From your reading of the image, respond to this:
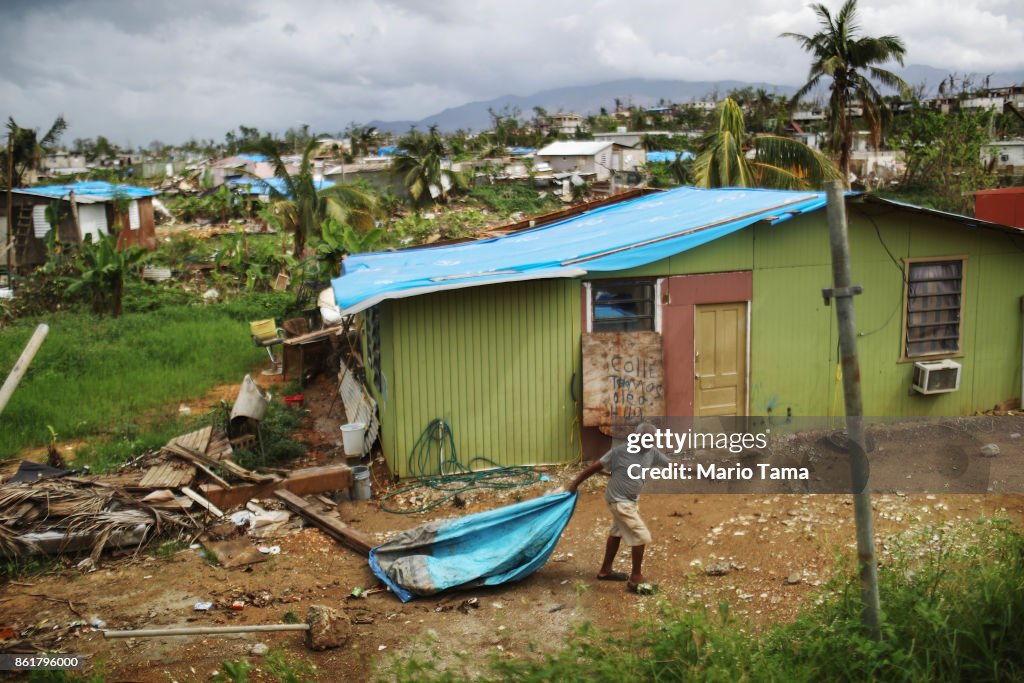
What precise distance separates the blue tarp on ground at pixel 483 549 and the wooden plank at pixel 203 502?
2.44 metres

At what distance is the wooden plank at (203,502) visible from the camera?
28.0 ft

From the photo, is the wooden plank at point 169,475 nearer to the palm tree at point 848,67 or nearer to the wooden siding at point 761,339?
the wooden siding at point 761,339

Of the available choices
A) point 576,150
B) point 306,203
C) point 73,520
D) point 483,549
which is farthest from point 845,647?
point 576,150

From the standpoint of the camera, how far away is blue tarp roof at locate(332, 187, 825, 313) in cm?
919

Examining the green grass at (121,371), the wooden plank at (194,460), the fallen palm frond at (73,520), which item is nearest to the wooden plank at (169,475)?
the wooden plank at (194,460)

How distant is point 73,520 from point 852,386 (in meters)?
7.26

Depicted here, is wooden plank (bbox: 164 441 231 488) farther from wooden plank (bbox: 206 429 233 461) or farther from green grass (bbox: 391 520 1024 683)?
green grass (bbox: 391 520 1024 683)

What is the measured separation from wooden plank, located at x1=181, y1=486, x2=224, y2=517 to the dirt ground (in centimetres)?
63

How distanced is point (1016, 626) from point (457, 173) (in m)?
35.5

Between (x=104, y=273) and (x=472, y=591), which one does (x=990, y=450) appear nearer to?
(x=472, y=591)

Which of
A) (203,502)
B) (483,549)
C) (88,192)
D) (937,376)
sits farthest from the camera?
(88,192)

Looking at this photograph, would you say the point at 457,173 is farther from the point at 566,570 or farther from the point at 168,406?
the point at 566,570

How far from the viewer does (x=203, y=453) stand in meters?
9.70

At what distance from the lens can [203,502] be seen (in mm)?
8578
